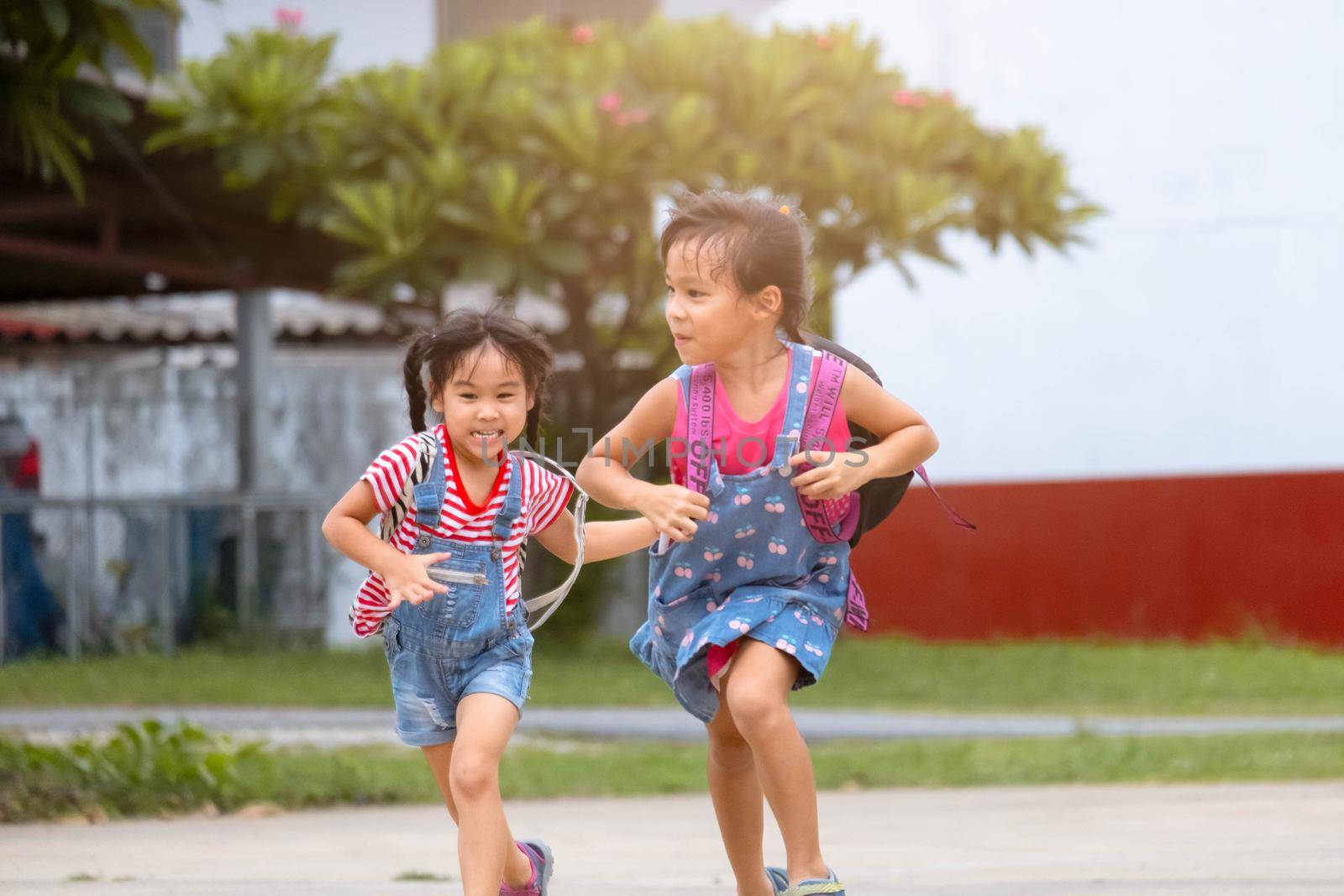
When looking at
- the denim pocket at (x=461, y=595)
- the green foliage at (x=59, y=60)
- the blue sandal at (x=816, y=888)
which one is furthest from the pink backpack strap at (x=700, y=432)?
the green foliage at (x=59, y=60)

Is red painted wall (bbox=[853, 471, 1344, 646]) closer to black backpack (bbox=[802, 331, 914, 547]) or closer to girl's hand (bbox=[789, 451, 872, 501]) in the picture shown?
black backpack (bbox=[802, 331, 914, 547])

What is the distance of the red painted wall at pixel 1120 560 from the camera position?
1408cm

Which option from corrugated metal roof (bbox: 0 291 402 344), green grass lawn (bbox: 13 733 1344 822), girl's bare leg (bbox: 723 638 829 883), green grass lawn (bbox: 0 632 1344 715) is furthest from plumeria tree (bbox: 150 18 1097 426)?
girl's bare leg (bbox: 723 638 829 883)

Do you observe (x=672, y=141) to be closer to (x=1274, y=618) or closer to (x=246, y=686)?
(x=246, y=686)

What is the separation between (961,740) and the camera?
28.4 feet

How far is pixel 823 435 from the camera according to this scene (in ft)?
11.6

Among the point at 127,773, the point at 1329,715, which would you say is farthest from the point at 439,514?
the point at 1329,715

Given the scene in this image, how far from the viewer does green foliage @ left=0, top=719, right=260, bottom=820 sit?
20.1ft

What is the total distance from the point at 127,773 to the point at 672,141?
239 inches

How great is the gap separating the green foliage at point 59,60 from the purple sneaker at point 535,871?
10.7 ft

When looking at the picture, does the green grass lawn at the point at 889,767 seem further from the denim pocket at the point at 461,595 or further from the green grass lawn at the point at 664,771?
the denim pocket at the point at 461,595

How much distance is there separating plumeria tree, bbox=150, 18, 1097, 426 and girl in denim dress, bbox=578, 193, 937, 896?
743cm

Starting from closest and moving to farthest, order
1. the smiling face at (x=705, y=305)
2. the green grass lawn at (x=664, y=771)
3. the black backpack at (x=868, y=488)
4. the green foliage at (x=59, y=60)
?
the smiling face at (x=705, y=305), the black backpack at (x=868, y=488), the green foliage at (x=59, y=60), the green grass lawn at (x=664, y=771)

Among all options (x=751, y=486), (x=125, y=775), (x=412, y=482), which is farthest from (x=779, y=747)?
(x=125, y=775)
